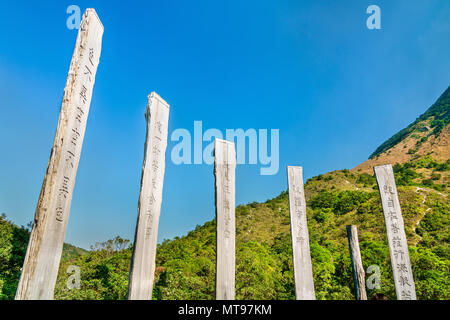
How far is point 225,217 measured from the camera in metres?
3.97

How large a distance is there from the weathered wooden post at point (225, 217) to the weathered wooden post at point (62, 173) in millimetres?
1884

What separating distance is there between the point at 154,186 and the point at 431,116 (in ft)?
211

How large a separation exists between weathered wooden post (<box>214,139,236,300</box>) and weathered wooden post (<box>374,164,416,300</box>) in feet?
8.90

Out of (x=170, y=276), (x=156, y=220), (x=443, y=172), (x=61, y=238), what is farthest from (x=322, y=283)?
(x=443, y=172)

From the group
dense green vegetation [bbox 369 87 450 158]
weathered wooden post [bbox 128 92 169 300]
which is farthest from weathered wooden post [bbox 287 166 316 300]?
dense green vegetation [bbox 369 87 450 158]

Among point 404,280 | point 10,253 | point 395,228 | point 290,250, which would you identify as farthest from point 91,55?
point 290,250

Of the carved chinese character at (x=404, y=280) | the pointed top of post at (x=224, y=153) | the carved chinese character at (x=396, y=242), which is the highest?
the pointed top of post at (x=224, y=153)

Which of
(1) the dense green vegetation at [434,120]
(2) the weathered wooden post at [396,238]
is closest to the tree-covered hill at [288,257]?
(2) the weathered wooden post at [396,238]

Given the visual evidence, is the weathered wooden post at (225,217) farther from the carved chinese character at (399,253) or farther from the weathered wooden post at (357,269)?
the weathered wooden post at (357,269)

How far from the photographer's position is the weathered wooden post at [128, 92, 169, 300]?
121 inches

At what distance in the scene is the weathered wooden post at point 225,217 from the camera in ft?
12.0

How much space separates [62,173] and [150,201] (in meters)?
1.05

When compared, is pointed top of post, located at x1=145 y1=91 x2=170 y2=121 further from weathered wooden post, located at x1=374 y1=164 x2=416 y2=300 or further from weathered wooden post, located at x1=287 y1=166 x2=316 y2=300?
weathered wooden post, located at x1=374 y1=164 x2=416 y2=300
